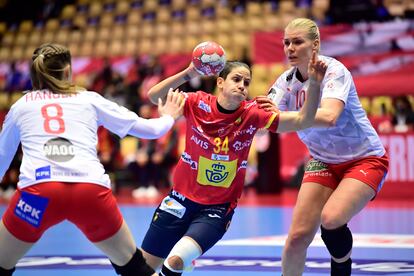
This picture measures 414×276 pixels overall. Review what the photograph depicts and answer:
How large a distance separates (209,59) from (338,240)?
1517 millimetres

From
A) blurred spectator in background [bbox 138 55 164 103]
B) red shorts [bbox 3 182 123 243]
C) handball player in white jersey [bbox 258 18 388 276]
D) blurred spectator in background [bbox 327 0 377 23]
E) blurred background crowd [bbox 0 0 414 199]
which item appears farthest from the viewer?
blurred spectator in background [bbox 138 55 164 103]

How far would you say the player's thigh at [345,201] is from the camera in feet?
18.1

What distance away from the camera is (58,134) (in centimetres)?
454

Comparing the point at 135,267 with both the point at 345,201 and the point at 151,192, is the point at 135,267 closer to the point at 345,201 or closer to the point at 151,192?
the point at 345,201

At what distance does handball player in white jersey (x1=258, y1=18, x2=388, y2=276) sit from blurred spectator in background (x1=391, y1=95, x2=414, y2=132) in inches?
326

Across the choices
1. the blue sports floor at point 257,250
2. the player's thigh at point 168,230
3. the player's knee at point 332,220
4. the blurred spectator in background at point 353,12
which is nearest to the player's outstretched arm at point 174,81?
the player's thigh at point 168,230

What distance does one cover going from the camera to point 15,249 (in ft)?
14.6

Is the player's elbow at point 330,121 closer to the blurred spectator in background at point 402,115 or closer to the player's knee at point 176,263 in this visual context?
the player's knee at point 176,263

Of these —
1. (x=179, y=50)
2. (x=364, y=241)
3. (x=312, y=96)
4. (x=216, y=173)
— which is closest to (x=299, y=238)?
(x=216, y=173)

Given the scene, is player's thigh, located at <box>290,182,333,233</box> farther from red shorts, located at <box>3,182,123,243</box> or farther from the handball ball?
red shorts, located at <box>3,182,123,243</box>

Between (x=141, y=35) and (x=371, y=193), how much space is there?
54.5ft

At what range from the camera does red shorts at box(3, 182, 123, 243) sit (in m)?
4.42

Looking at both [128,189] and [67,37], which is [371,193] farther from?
[67,37]

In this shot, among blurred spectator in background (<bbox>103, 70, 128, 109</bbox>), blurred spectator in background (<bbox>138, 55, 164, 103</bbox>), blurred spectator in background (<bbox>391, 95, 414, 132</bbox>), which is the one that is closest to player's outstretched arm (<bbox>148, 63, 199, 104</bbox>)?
blurred spectator in background (<bbox>391, 95, 414, 132</bbox>)
